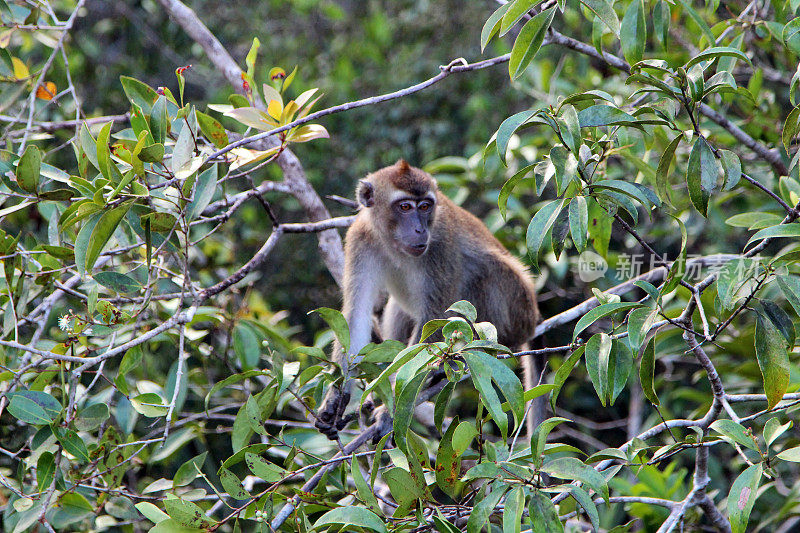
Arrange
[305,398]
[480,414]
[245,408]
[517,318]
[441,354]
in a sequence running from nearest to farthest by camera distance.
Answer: [441,354] < [480,414] < [245,408] < [305,398] < [517,318]

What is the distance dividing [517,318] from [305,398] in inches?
68.4

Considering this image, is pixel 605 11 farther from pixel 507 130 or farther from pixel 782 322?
pixel 782 322

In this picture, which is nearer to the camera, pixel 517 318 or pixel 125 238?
pixel 125 238

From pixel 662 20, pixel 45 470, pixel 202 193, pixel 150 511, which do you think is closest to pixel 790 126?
pixel 662 20

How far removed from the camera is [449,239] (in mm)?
4488

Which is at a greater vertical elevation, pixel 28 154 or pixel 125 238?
pixel 28 154

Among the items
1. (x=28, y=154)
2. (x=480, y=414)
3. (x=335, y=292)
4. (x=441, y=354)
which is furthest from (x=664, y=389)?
(x=28, y=154)

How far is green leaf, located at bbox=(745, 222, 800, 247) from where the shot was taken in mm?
2100

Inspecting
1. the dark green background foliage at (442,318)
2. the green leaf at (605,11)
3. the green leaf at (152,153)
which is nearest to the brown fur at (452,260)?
the dark green background foliage at (442,318)

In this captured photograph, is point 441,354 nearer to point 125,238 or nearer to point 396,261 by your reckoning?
point 125,238

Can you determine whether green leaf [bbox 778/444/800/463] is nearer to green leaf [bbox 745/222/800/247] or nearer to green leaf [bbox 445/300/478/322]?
green leaf [bbox 745/222/800/247]

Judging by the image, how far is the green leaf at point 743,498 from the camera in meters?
2.14

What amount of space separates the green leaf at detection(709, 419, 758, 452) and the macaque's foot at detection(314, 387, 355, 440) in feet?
5.37

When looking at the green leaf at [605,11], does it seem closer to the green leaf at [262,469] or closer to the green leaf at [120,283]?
the green leaf at [262,469]
